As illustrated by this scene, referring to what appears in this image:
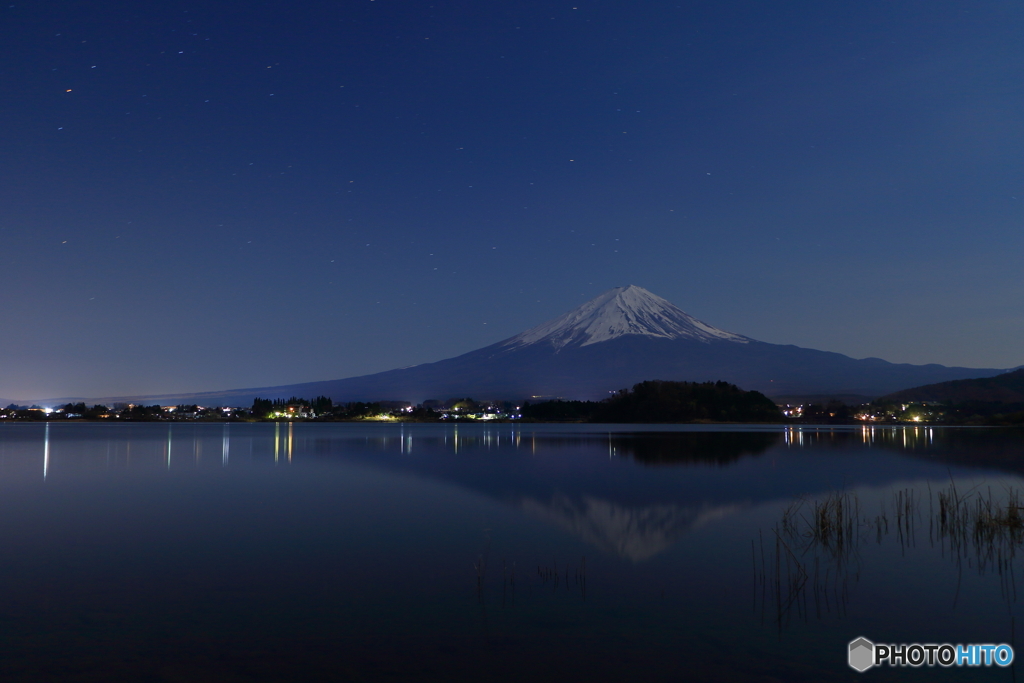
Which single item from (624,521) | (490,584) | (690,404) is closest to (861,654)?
(490,584)

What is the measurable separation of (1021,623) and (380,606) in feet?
20.7

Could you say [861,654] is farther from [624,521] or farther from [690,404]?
[690,404]

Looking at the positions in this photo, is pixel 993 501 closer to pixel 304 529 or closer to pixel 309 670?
pixel 304 529

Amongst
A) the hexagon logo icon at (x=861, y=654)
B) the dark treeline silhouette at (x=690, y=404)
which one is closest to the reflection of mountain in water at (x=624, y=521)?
the hexagon logo icon at (x=861, y=654)

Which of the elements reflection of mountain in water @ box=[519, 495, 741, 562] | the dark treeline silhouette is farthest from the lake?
the dark treeline silhouette

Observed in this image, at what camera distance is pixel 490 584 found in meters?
8.28

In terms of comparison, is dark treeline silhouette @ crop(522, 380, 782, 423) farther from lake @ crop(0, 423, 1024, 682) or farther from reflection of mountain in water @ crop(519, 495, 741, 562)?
reflection of mountain in water @ crop(519, 495, 741, 562)

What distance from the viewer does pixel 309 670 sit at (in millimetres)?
5410

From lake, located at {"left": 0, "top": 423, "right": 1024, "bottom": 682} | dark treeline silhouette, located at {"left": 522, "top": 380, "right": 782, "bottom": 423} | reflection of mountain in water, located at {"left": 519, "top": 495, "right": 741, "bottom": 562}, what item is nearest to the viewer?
lake, located at {"left": 0, "top": 423, "right": 1024, "bottom": 682}

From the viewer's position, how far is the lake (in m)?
5.69

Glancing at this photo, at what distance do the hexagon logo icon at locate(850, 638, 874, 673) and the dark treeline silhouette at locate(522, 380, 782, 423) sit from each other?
110476mm

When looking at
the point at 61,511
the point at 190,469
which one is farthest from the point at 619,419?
the point at 61,511

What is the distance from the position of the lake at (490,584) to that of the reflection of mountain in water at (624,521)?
0.08m

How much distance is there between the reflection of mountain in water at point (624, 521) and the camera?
10.8m
